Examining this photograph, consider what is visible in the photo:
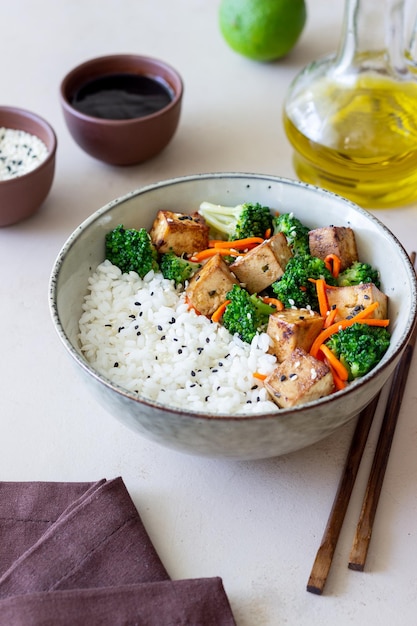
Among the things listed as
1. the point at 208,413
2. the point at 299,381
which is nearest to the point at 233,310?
the point at 299,381

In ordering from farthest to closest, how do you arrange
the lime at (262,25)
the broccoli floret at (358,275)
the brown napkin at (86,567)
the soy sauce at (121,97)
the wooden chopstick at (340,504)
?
the lime at (262,25)
the soy sauce at (121,97)
the broccoli floret at (358,275)
the wooden chopstick at (340,504)
the brown napkin at (86,567)

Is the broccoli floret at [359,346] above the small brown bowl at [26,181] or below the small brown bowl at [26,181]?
above

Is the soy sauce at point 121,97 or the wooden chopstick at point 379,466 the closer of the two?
the wooden chopstick at point 379,466

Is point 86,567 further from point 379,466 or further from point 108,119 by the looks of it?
point 108,119

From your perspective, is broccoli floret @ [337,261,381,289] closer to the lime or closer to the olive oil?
the olive oil

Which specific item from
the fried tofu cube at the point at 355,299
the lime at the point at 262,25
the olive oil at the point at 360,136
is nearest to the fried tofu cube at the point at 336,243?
the fried tofu cube at the point at 355,299

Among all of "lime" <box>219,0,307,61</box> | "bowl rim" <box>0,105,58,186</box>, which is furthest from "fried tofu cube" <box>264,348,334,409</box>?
"lime" <box>219,0,307,61</box>

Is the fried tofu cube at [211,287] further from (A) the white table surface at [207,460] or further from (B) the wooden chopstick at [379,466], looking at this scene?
(B) the wooden chopstick at [379,466]

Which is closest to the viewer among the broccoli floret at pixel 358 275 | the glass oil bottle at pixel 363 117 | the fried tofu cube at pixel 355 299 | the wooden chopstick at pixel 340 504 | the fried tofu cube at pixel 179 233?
the wooden chopstick at pixel 340 504
